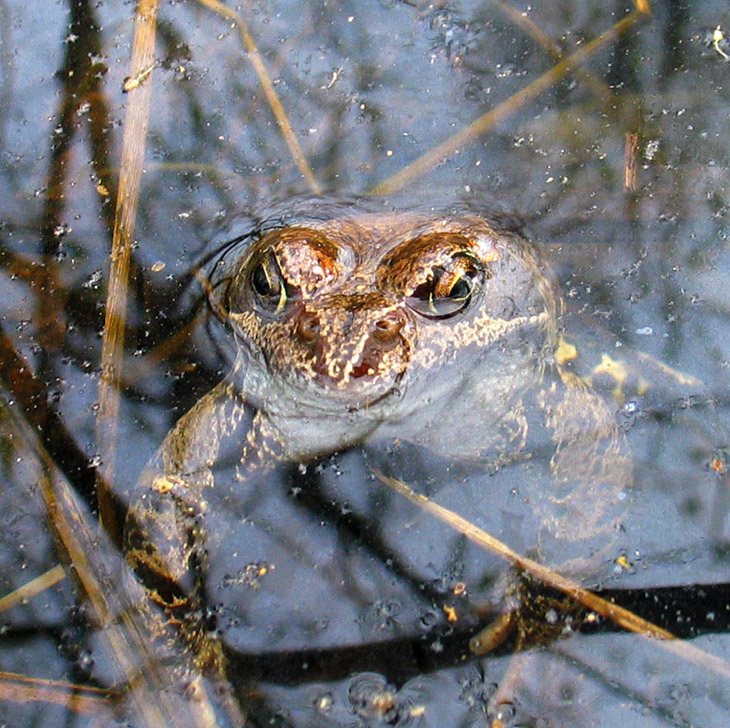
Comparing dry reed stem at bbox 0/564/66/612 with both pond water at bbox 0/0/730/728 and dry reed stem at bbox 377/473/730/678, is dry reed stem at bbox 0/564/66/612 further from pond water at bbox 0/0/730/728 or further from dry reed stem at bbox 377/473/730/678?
dry reed stem at bbox 377/473/730/678

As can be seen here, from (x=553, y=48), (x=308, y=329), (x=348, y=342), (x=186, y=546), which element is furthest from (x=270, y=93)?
(x=186, y=546)

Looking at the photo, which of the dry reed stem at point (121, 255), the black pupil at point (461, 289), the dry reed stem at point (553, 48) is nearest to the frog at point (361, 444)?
the black pupil at point (461, 289)

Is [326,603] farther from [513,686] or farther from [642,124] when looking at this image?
[642,124]

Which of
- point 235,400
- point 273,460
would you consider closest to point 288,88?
point 235,400

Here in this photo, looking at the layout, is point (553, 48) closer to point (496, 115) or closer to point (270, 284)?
point (496, 115)

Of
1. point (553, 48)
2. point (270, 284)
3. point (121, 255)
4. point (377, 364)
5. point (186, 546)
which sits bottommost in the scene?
point (186, 546)

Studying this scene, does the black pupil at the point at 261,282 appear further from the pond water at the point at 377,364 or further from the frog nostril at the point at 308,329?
the frog nostril at the point at 308,329

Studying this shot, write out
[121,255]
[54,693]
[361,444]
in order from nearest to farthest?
[54,693]
[361,444]
[121,255]
